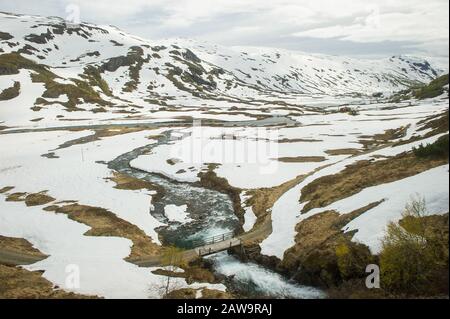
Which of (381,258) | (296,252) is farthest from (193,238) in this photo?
(381,258)

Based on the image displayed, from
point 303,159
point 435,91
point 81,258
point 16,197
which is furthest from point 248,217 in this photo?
point 435,91

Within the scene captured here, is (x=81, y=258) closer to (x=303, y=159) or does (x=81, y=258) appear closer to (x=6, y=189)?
(x=6, y=189)

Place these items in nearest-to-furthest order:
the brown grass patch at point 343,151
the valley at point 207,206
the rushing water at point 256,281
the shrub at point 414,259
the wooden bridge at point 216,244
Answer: the shrub at point 414,259, the rushing water at point 256,281, the valley at point 207,206, the wooden bridge at point 216,244, the brown grass patch at point 343,151

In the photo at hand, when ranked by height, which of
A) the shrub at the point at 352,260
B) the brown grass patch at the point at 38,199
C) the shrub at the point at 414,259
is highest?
the shrub at the point at 414,259

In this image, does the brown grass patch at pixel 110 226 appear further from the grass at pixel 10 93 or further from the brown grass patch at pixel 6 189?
the grass at pixel 10 93

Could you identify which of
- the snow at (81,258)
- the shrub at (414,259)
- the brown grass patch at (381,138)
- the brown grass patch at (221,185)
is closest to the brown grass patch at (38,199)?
the snow at (81,258)
